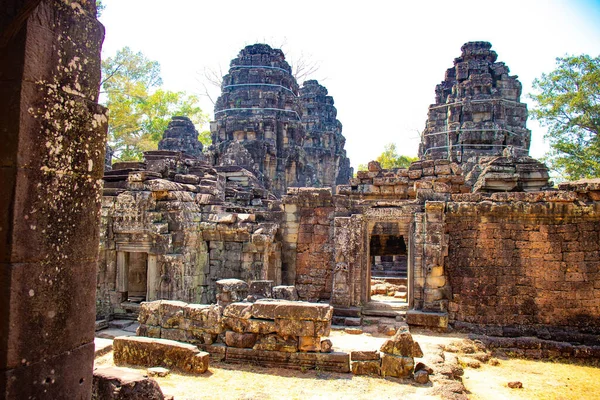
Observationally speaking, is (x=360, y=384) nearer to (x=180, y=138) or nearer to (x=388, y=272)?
(x=388, y=272)

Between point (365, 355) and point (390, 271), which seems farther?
point (390, 271)

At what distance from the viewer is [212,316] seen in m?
8.23

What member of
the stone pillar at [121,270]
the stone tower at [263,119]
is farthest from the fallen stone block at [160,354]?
the stone tower at [263,119]

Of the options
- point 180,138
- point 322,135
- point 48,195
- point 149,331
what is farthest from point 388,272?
point 48,195

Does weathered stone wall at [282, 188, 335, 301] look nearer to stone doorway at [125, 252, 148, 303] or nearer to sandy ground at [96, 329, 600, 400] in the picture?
sandy ground at [96, 329, 600, 400]

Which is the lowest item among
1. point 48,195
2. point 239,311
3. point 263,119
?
point 239,311

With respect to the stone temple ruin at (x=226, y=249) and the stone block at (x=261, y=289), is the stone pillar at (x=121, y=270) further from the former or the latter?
the stone block at (x=261, y=289)

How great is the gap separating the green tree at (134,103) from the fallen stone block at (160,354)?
26488 millimetres

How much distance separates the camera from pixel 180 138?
29.1 m

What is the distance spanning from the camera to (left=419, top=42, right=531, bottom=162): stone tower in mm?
24031

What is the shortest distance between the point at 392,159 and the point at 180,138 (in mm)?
21599

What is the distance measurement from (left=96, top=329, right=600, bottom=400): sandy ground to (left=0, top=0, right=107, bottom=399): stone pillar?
3.35m

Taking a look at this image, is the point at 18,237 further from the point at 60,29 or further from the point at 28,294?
the point at 60,29

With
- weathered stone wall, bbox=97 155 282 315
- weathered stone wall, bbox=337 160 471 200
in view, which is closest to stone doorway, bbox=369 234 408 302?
weathered stone wall, bbox=337 160 471 200
